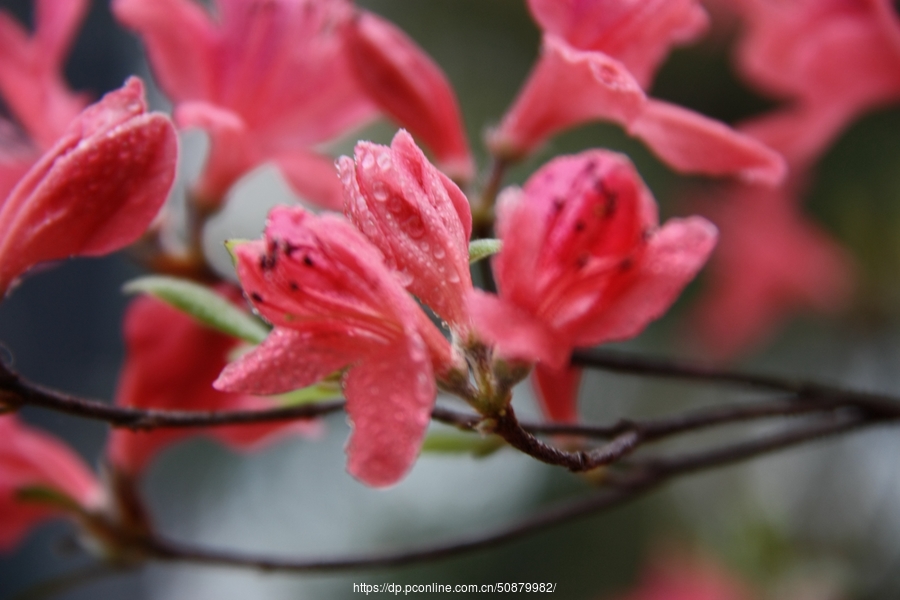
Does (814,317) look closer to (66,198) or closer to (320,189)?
(320,189)

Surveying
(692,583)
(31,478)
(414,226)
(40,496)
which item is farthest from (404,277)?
(692,583)

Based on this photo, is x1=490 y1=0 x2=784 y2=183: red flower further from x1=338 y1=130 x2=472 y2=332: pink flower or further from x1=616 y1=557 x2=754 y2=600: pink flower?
x1=616 y1=557 x2=754 y2=600: pink flower

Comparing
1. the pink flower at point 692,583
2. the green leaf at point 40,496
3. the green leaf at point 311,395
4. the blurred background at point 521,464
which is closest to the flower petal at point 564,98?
the green leaf at point 311,395

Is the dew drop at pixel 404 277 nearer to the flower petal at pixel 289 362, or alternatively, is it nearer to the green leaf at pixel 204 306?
the flower petal at pixel 289 362

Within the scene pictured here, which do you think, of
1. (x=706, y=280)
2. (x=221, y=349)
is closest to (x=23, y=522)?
(x=221, y=349)

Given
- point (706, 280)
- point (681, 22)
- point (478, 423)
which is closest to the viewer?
point (478, 423)

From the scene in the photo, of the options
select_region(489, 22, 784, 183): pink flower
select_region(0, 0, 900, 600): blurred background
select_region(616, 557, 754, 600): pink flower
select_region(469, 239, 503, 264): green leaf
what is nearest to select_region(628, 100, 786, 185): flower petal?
select_region(489, 22, 784, 183): pink flower
